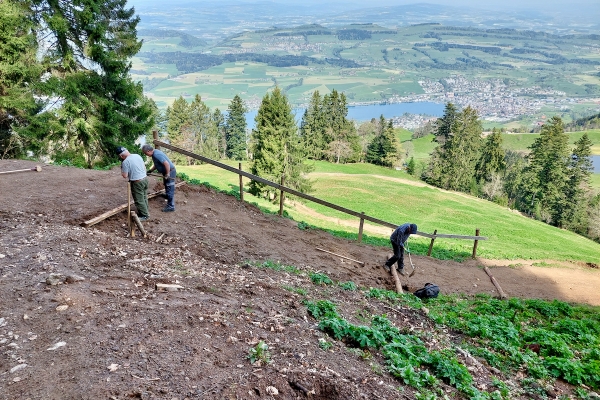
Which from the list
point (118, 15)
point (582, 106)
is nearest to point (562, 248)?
point (118, 15)

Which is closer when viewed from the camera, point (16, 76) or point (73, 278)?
point (73, 278)

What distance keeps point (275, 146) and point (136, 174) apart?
79.7 feet

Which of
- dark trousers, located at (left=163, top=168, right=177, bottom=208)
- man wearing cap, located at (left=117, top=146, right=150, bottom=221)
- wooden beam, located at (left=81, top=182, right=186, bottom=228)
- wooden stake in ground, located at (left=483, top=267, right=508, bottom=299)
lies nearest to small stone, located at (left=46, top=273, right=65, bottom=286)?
wooden beam, located at (left=81, top=182, right=186, bottom=228)

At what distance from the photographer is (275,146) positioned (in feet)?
109

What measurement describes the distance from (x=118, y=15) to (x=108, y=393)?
2544cm

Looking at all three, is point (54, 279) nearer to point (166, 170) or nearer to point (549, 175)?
point (166, 170)

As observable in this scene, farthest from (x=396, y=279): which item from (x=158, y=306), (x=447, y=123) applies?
(x=447, y=123)

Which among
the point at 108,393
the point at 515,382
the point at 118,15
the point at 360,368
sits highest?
the point at 118,15

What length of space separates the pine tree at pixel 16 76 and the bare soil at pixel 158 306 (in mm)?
9106

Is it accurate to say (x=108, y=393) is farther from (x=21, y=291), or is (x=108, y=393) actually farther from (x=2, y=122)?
(x=2, y=122)

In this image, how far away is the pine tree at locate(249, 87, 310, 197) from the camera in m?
33.2

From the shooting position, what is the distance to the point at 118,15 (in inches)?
913

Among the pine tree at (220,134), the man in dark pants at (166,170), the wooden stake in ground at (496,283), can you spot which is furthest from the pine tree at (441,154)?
the man in dark pants at (166,170)

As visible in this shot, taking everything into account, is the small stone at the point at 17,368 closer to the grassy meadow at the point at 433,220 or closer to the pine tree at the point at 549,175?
the grassy meadow at the point at 433,220
